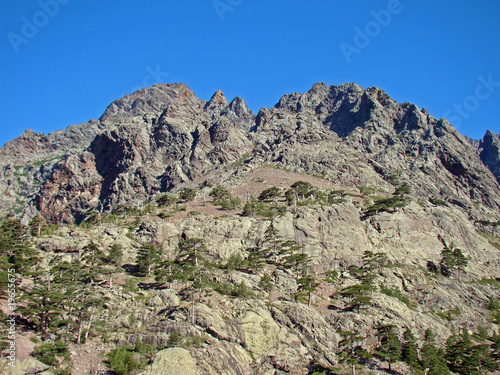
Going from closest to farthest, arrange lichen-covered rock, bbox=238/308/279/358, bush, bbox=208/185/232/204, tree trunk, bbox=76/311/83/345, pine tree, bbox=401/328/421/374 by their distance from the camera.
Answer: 1. tree trunk, bbox=76/311/83/345
2. lichen-covered rock, bbox=238/308/279/358
3. pine tree, bbox=401/328/421/374
4. bush, bbox=208/185/232/204

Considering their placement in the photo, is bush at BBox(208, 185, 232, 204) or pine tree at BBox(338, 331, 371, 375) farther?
bush at BBox(208, 185, 232, 204)

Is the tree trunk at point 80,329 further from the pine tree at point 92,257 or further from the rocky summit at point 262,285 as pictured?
the pine tree at point 92,257

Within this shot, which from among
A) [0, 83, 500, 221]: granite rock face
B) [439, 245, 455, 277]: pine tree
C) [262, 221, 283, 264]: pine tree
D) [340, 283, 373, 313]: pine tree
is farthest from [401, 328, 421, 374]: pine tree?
[0, 83, 500, 221]: granite rock face

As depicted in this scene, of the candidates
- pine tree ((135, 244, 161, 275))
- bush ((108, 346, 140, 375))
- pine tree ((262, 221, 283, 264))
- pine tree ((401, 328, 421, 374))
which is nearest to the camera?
bush ((108, 346, 140, 375))

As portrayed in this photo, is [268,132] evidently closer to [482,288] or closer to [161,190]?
[161,190]

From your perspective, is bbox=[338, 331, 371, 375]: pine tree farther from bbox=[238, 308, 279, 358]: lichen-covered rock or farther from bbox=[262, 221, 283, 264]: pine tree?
bbox=[262, 221, 283, 264]: pine tree

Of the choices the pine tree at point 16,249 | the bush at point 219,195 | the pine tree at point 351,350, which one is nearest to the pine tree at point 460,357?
the pine tree at point 351,350

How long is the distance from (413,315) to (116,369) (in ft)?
166

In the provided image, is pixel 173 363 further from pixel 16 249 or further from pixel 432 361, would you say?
pixel 432 361

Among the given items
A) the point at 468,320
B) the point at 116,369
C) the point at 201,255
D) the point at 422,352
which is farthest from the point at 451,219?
the point at 116,369

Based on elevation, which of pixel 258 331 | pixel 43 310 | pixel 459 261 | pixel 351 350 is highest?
pixel 459 261

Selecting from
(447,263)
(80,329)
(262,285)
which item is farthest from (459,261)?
(80,329)

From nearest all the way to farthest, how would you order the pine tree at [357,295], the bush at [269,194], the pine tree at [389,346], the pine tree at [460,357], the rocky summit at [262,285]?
the rocky summit at [262,285]
the pine tree at [389,346]
the pine tree at [460,357]
the pine tree at [357,295]
the bush at [269,194]

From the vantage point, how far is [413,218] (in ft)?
295
